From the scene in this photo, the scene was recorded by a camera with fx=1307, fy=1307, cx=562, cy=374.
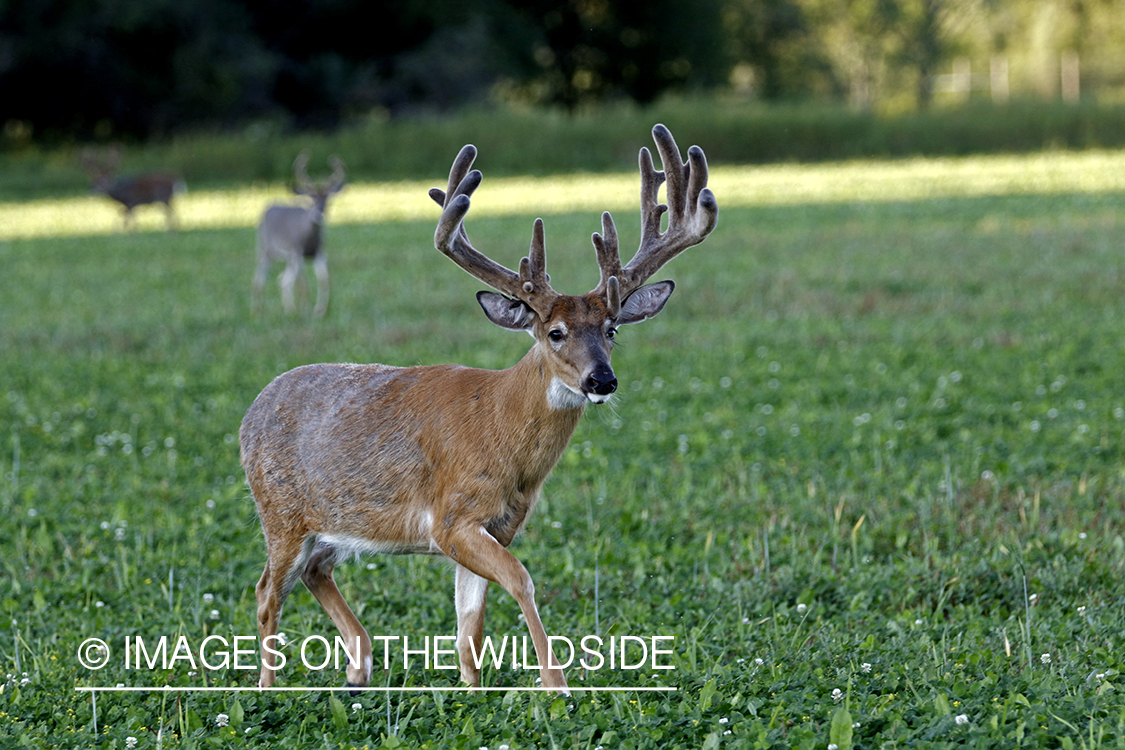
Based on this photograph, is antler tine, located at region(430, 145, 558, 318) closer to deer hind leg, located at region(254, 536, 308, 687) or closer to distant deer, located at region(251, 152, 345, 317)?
deer hind leg, located at region(254, 536, 308, 687)

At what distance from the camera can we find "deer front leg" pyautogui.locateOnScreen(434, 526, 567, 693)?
3.96 m

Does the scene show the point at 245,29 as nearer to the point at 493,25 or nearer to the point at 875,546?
the point at 493,25

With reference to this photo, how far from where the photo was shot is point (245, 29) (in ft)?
128

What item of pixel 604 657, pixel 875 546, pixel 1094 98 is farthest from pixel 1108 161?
pixel 604 657

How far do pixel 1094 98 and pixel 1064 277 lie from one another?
2702cm

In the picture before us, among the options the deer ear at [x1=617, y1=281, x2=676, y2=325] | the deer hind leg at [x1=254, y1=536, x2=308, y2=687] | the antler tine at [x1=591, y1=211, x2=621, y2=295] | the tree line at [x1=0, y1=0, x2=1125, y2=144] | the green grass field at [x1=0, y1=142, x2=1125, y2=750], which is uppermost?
the tree line at [x1=0, y1=0, x2=1125, y2=144]

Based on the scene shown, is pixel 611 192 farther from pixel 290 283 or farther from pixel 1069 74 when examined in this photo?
pixel 1069 74

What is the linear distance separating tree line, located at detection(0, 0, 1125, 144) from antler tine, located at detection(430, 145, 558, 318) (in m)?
33.9

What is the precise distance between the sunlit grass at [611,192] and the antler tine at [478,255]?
57.4 feet

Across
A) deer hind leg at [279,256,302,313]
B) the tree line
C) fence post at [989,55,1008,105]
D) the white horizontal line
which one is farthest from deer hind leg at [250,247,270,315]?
fence post at [989,55,1008,105]

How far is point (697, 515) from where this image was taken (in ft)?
21.6

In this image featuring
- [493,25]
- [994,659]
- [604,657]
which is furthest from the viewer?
[493,25]

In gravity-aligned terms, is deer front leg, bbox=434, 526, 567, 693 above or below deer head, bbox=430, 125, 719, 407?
below

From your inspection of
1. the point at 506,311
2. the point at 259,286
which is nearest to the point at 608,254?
the point at 506,311
